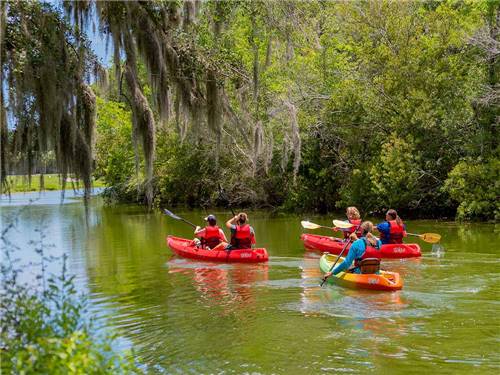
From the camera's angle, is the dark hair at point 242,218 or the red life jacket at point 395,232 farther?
the red life jacket at point 395,232

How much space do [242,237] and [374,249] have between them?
338 cm

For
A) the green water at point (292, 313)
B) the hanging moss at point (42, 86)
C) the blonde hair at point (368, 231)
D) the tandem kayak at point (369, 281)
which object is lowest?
the green water at point (292, 313)

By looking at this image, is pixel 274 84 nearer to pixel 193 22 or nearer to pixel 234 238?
pixel 234 238

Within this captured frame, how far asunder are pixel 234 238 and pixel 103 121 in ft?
71.4

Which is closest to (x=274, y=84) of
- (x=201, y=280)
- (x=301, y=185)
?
(x=301, y=185)

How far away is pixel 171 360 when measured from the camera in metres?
8.08

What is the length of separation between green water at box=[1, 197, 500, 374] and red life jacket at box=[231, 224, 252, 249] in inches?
31.7

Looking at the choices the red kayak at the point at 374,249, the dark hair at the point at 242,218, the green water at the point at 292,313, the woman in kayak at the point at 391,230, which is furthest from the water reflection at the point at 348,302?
the woman in kayak at the point at 391,230

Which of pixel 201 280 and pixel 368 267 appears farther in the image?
pixel 201 280

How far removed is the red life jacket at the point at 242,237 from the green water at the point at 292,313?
2.64 feet

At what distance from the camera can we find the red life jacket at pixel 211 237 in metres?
16.7

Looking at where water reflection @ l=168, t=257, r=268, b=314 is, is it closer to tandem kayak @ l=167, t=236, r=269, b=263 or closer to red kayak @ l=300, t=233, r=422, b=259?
tandem kayak @ l=167, t=236, r=269, b=263

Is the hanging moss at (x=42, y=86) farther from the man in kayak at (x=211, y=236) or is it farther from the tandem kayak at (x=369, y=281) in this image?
the man in kayak at (x=211, y=236)

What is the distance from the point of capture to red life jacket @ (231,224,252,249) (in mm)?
15992
